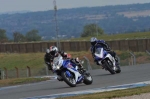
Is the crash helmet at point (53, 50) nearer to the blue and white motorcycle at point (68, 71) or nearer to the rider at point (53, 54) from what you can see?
the rider at point (53, 54)

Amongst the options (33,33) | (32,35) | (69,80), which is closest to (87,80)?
(69,80)

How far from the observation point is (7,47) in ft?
308

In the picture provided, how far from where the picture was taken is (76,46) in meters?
81.7

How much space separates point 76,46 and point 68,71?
204 feet

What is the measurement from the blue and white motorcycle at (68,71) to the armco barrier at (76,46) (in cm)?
4668

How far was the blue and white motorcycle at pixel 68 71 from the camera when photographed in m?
19.4

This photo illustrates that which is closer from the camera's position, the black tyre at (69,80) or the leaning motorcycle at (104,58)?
the black tyre at (69,80)

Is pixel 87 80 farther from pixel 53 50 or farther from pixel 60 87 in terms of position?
pixel 53 50

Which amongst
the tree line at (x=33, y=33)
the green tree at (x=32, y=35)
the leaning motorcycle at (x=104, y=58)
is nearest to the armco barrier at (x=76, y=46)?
the tree line at (x=33, y=33)

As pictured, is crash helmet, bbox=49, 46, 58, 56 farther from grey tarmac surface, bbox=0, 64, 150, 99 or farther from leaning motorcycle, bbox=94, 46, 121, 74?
leaning motorcycle, bbox=94, 46, 121, 74

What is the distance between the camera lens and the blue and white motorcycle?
1942cm

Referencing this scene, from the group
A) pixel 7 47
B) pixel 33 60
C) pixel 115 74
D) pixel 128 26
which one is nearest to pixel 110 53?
pixel 115 74

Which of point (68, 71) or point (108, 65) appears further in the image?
point (108, 65)

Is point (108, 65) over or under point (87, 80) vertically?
over
